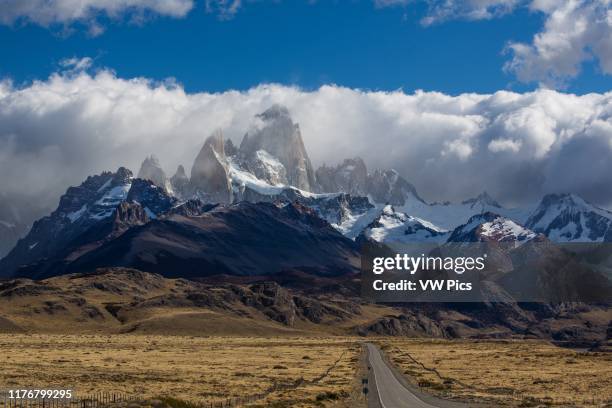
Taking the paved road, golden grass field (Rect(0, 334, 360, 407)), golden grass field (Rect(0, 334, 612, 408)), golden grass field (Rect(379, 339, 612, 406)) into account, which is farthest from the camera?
golden grass field (Rect(379, 339, 612, 406))

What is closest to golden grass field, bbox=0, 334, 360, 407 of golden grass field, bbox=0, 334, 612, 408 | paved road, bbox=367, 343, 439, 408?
golden grass field, bbox=0, 334, 612, 408

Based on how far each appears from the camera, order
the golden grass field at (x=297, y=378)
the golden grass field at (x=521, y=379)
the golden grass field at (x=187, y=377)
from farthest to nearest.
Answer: the golden grass field at (x=521, y=379) < the golden grass field at (x=297, y=378) < the golden grass field at (x=187, y=377)

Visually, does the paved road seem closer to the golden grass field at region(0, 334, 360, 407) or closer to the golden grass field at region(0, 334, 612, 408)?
the golden grass field at region(0, 334, 612, 408)

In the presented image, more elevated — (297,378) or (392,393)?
(392,393)

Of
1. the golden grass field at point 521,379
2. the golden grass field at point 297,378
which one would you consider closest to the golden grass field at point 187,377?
the golden grass field at point 297,378

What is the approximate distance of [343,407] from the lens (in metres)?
72.2

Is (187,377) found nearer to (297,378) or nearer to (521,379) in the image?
(297,378)

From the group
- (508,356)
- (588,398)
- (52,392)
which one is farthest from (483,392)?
(508,356)

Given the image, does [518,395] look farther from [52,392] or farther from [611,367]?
[611,367]

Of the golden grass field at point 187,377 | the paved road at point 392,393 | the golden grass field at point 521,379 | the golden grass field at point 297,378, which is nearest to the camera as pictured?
the paved road at point 392,393

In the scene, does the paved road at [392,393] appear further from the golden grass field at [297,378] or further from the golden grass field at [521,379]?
the golden grass field at [521,379]

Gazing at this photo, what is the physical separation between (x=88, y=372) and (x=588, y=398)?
185ft

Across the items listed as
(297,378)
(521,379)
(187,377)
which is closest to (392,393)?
(297,378)

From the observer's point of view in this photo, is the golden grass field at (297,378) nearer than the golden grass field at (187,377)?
No
